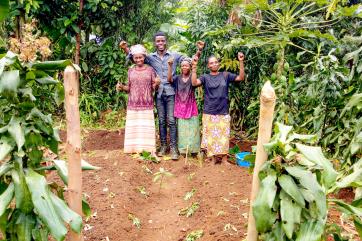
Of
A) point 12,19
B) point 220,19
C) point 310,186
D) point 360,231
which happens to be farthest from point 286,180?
point 12,19

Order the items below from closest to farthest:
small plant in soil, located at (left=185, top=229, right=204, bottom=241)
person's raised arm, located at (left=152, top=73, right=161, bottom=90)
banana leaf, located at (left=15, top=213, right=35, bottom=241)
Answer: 1. banana leaf, located at (left=15, top=213, right=35, bottom=241)
2. small plant in soil, located at (left=185, top=229, right=204, bottom=241)
3. person's raised arm, located at (left=152, top=73, right=161, bottom=90)

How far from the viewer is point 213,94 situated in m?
5.07

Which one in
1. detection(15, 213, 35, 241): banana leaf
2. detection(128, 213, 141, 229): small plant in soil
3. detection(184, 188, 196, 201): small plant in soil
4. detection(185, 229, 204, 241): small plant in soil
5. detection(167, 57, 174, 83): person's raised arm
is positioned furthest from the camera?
detection(167, 57, 174, 83): person's raised arm

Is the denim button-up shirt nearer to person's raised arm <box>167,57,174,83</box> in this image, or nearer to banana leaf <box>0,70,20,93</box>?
person's raised arm <box>167,57,174,83</box>

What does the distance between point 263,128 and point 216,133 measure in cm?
325

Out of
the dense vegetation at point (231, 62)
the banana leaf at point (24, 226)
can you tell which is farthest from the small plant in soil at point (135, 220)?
the banana leaf at point (24, 226)

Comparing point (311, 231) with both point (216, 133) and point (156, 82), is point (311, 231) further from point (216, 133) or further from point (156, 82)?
point (156, 82)

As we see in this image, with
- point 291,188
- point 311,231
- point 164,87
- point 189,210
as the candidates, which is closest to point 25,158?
point 291,188

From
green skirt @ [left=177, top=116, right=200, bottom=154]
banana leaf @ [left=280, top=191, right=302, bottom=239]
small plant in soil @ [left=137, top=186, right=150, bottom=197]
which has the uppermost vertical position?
banana leaf @ [left=280, top=191, right=302, bottom=239]

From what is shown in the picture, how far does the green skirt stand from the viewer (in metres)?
5.34

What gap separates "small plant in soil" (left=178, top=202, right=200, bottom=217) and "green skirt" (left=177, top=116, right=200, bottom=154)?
128 cm

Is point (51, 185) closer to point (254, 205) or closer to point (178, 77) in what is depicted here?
point (254, 205)

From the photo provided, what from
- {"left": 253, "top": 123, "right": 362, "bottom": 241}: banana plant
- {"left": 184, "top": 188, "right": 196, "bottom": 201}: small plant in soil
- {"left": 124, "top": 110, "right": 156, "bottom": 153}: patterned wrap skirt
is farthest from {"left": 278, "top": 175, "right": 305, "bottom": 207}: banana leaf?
{"left": 124, "top": 110, "right": 156, "bottom": 153}: patterned wrap skirt

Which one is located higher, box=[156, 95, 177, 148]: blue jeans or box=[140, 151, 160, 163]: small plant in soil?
box=[156, 95, 177, 148]: blue jeans
